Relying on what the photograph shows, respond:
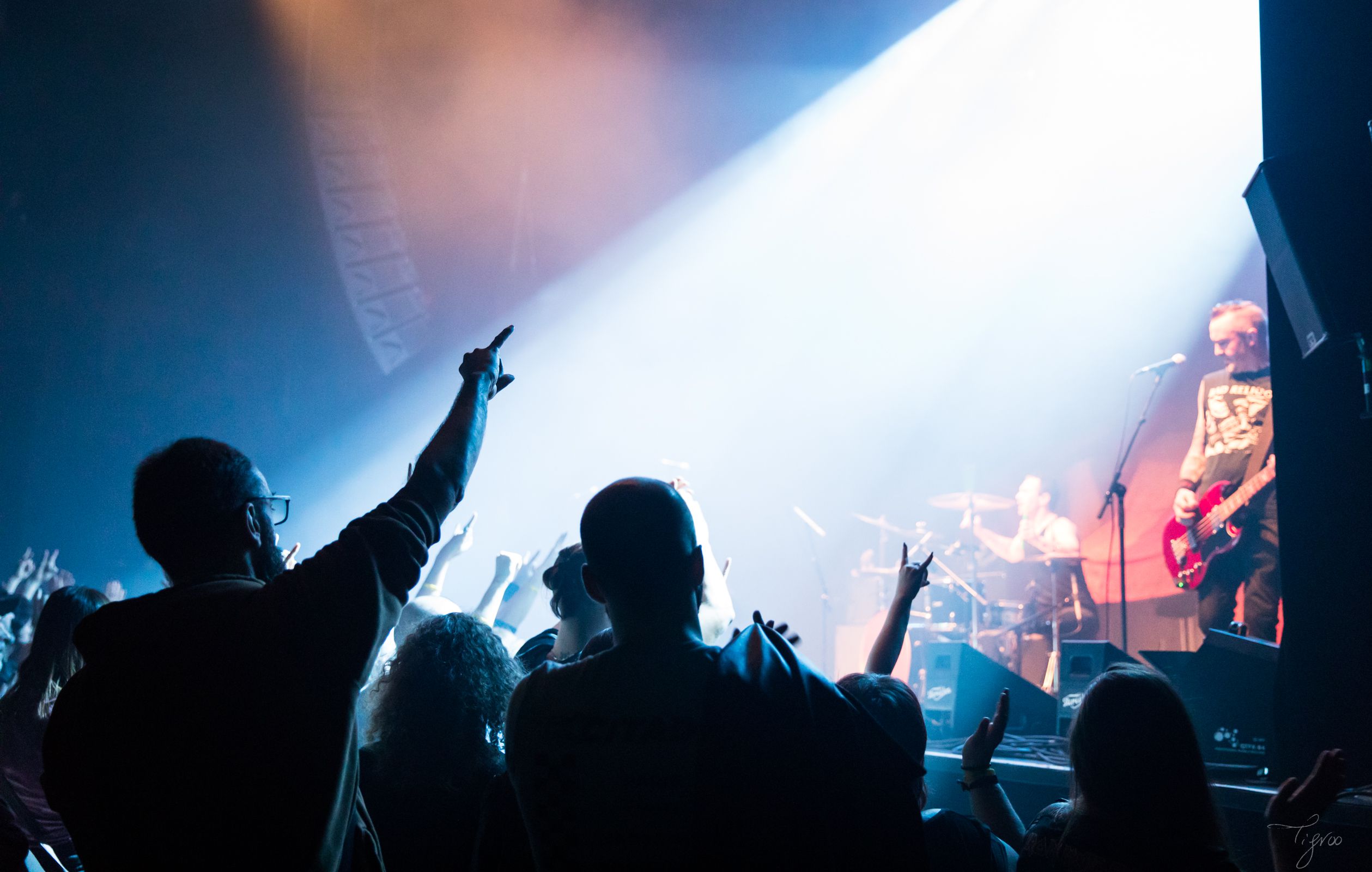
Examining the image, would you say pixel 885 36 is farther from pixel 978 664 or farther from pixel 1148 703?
pixel 1148 703

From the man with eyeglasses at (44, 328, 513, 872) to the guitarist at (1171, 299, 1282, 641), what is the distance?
457 centimetres

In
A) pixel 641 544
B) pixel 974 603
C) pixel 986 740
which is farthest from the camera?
pixel 974 603

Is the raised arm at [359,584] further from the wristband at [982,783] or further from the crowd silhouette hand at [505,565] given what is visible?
the crowd silhouette hand at [505,565]

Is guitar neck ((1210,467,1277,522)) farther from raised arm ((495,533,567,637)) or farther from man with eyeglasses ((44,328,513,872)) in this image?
man with eyeglasses ((44,328,513,872))

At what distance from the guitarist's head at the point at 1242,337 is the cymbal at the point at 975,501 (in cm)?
290

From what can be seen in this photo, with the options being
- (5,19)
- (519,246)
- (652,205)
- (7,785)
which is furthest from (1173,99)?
(5,19)

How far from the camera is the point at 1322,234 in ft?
6.85

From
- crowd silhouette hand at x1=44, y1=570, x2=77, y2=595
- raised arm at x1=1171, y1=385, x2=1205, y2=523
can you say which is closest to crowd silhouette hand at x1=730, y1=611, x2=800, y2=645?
raised arm at x1=1171, y1=385, x2=1205, y2=523

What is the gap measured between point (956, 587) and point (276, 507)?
646 centimetres

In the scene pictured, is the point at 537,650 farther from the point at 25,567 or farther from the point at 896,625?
the point at 25,567

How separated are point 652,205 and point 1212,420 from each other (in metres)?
5.37

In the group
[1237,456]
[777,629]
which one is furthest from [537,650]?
[1237,456]

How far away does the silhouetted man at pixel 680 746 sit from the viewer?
3.08 ft

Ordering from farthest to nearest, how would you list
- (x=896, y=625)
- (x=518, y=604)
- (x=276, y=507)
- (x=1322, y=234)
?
1. (x=518, y=604)
2. (x=1322, y=234)
3. (x=896, y=625)
4. (x=276, y=507)
